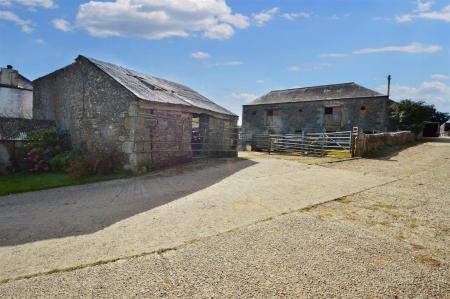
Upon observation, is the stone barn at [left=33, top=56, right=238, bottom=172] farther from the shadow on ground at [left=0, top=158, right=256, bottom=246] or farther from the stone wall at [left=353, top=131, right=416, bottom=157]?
the stone wall at [left=353, top=131, right=416, bottom=157]

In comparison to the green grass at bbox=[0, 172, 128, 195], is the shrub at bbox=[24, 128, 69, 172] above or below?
above

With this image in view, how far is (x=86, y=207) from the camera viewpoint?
6.46 m

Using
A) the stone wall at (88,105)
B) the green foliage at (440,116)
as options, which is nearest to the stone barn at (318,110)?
the green foliage at (440,116)

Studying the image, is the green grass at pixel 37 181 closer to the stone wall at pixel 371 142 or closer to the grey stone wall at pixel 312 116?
the stone wall at pixel 371 142

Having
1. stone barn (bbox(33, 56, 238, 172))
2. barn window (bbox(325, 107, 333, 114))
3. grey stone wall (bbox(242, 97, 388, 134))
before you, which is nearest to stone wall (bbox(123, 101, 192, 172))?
stone barn (bbox(33, 56, 238, 172))

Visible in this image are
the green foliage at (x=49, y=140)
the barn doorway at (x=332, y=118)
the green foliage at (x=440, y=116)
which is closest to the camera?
the green foliage at (x=49, y=140)

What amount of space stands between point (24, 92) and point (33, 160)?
13.7 m

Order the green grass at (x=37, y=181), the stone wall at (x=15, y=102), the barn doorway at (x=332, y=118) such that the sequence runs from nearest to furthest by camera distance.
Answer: the green grass at (x=37, y=181), the stone wall at (x=15, y=102), the barn doorway at (x=332, y=118)

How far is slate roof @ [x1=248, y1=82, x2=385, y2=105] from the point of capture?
84.3 ft

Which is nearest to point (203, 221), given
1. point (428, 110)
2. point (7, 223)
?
point (7, 223)

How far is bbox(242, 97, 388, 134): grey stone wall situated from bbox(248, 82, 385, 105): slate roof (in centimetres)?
56

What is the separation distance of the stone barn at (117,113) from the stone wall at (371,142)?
26.4 ft

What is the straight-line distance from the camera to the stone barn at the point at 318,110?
24391mm

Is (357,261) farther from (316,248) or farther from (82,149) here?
(82,149)
